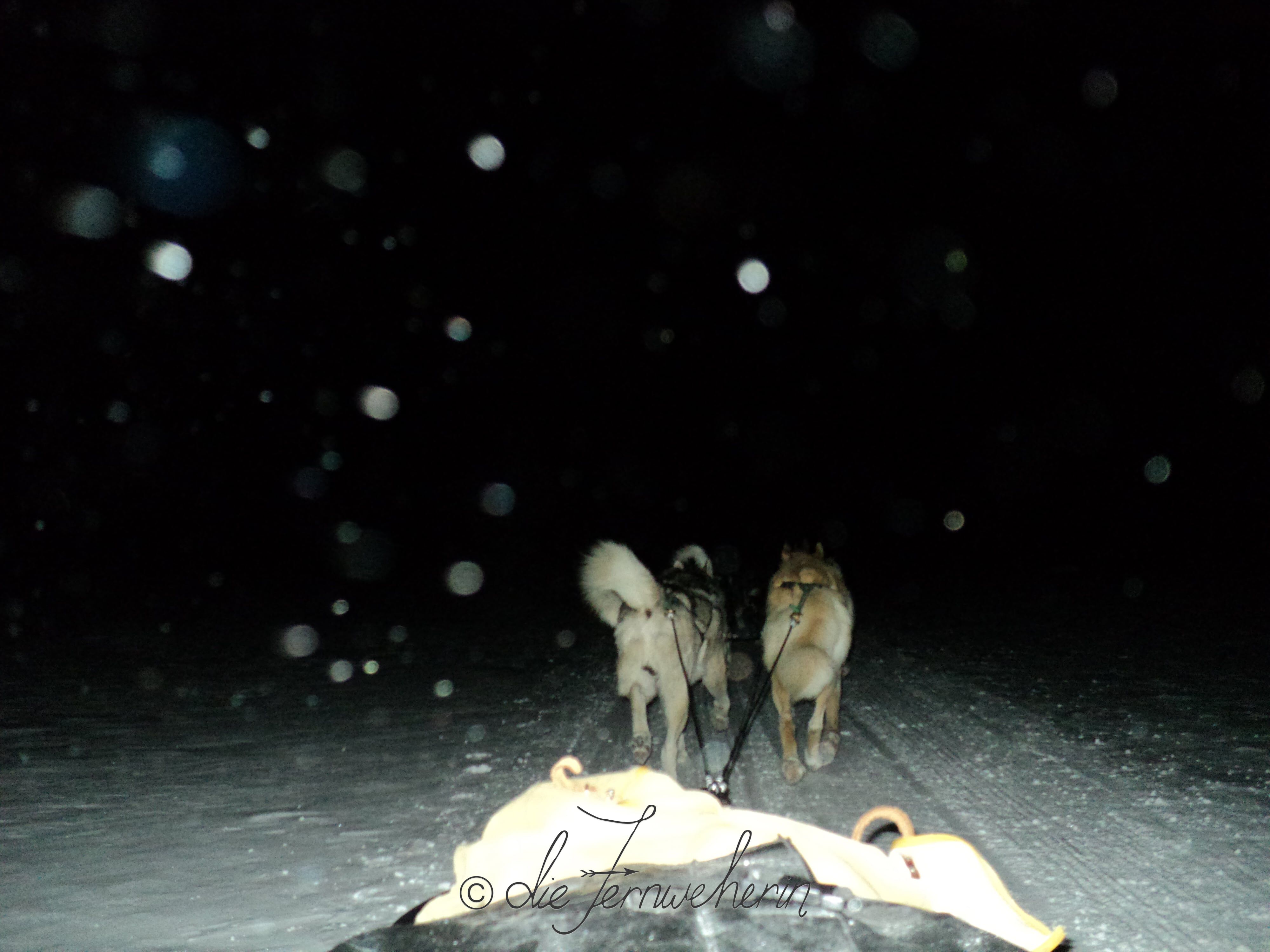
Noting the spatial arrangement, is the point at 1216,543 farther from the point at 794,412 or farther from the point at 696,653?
the point at 794,412

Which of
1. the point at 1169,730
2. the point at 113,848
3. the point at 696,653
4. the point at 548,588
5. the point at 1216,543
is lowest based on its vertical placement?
the point at 113,848

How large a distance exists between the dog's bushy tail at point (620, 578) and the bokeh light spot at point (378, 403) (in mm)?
73015

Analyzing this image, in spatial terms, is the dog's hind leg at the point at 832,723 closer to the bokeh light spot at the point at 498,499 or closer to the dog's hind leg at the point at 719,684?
the dog's hind leg at the point at 719,684

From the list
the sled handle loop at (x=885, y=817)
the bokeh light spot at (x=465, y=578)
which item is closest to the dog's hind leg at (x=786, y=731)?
the sled handle loop at (x=885, y=817)

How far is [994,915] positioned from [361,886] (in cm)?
271

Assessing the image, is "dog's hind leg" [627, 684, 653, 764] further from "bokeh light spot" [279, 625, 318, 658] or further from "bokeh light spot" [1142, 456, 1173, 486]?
"bokeh light spot" [1142, 456, 1173, 486]

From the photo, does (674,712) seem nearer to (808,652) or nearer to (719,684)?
(808,652)

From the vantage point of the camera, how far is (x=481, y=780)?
5633 millimetres

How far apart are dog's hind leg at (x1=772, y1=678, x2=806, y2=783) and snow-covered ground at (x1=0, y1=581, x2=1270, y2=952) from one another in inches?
3.9

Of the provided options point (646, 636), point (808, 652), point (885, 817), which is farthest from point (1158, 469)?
point (885, 817)

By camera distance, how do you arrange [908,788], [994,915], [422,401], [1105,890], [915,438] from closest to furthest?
[994,915]
[1105,890]
[908,788]
[915,438]
[422,401]

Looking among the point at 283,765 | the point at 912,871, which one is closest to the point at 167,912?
the point at 283,765

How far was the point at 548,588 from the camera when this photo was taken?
64.3 feet

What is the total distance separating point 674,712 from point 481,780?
115 centimetres
